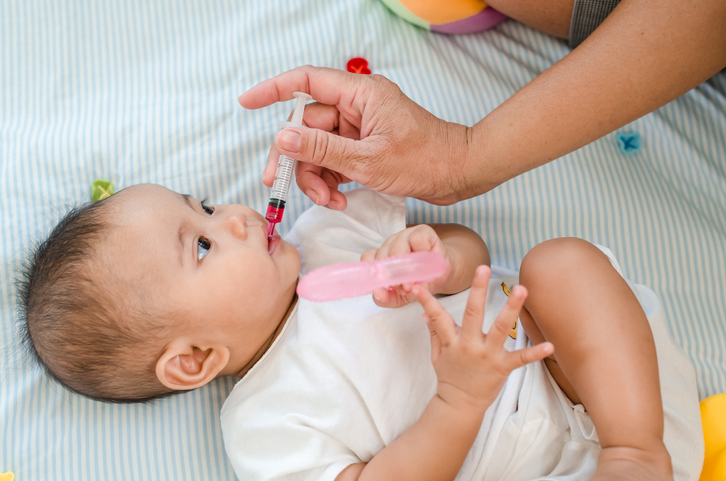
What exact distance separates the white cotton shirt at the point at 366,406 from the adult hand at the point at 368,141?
0.26 m

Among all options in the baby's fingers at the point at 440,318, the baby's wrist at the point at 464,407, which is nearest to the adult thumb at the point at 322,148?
the baby's fingers at the point at 440,318

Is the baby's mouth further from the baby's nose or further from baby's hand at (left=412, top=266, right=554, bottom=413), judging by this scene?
baby's hand at (left=412, top=266, right=554, bottom=413)

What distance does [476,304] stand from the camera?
0.87 m

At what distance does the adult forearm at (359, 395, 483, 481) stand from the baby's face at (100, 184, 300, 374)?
1.24ft

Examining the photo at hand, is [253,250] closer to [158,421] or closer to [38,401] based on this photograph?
[158,421]

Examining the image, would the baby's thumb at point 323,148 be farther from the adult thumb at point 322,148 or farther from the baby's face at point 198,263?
the baby's face at point 198,263

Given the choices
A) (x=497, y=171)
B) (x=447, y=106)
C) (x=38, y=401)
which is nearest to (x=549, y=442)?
(x=497, y=171)

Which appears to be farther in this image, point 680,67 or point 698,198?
point 698,198

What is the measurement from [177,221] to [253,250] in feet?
0.52

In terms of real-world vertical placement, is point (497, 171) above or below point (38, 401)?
above

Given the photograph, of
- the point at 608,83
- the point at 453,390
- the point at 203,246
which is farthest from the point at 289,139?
the point at 608,83

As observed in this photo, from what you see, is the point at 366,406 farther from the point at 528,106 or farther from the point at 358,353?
the point at 528,106

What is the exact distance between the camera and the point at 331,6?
65.9 inches

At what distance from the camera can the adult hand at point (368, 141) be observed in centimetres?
109
